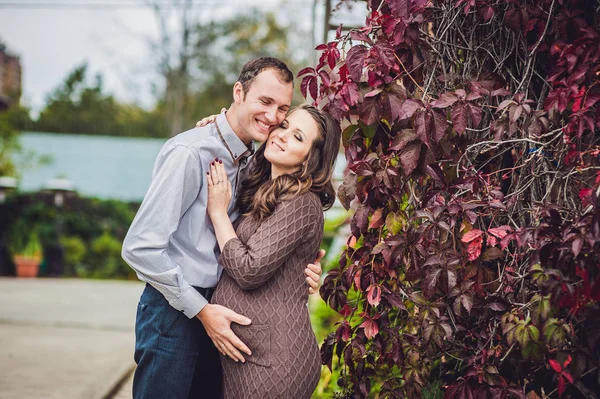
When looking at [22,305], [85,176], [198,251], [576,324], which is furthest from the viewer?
[85,176]

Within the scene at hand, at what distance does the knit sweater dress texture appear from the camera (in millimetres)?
2379

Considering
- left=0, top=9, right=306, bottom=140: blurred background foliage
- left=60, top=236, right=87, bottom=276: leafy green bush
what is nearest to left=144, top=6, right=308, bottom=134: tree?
left=0, top=9, right=306, bottom=140: blurred background foliage

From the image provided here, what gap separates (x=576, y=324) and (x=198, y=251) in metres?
1.45

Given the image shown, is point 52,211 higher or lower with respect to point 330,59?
lower

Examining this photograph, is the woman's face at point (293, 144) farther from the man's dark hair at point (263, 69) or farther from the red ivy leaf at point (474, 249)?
the red ivy leaf at point (474, 249)

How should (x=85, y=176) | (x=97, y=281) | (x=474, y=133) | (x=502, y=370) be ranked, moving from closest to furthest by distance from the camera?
(x=502, y=370) → (x=474, y=133) → (x=97, y=281) → (x=85, y=176)

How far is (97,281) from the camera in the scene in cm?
1361

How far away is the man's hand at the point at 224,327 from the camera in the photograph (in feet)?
7.93

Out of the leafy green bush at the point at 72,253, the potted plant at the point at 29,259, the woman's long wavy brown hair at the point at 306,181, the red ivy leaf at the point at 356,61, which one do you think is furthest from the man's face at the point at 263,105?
the leafy green bush at the point at 72,253

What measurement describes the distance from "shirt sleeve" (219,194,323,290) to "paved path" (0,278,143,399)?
122 inches

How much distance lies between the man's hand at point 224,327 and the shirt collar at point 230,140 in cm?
69

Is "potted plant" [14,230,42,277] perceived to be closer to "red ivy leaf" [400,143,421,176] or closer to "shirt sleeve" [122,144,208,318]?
"shirt sleeve" [122,144,208,318]

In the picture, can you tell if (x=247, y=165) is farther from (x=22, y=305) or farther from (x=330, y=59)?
(x=22, y=305)

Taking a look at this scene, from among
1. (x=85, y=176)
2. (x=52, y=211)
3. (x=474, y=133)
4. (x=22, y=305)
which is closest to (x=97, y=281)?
(x=52, y=211)
